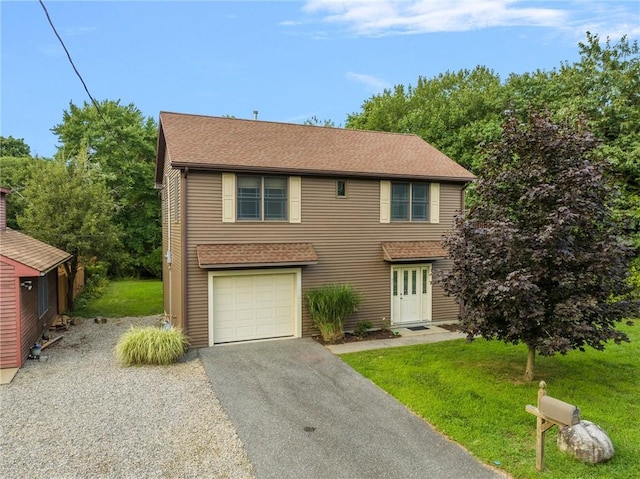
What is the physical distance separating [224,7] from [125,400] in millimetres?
8729

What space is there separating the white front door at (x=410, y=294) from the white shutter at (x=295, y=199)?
11.2ft

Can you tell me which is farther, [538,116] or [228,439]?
[538,116]

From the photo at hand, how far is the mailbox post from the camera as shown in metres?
4.51

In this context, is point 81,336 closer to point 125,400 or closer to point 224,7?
point 125,400

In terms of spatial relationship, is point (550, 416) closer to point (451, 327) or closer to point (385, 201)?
point (451, 327)

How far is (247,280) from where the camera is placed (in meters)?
10.7

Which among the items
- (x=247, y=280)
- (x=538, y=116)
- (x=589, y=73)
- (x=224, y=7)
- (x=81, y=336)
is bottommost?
(x=81, y=336)

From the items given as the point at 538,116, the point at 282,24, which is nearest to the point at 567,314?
the point at 538,116

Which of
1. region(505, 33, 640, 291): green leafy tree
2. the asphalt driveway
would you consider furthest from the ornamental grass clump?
region(505, 33, 640, 291): green leafy tree

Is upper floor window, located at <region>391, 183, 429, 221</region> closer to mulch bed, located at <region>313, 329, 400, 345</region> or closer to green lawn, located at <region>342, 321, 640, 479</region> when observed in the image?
mulch bed, located at <region>313, 329, 400, 345</region>

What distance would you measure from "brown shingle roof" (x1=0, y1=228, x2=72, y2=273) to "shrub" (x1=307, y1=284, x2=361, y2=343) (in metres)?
6.42

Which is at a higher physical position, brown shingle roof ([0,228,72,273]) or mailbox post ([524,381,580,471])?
brown shingle roof ([0,228,72,273])

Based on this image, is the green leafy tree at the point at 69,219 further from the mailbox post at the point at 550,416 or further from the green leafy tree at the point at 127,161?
the mailbox post at the point at 550,416

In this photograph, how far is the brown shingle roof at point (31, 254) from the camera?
8.98 meters
